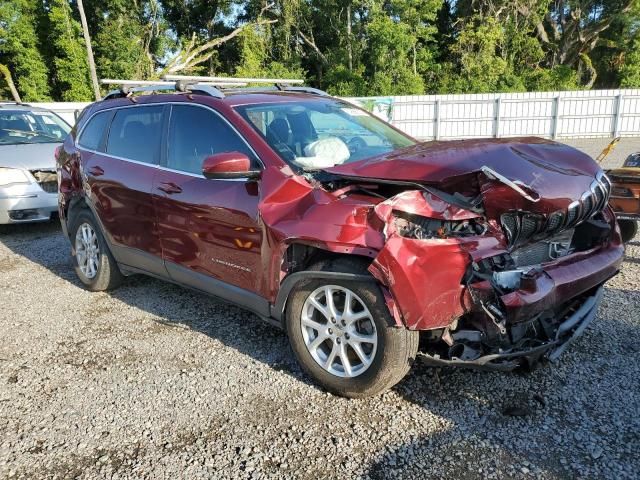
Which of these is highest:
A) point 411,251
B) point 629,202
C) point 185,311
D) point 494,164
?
point 494,164

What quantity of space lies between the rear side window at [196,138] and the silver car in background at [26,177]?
4.18 meters

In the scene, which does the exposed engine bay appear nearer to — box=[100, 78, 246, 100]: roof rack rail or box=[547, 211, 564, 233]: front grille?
box=[547, 211, 564, 233]: front grille

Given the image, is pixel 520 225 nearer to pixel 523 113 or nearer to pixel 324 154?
pixel 324 154

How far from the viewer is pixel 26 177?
7.28 metres

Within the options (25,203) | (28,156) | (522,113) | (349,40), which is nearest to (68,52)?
(349,40)

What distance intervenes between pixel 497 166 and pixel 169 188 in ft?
7.72

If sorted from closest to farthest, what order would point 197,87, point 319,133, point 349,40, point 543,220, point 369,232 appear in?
1. point 369,232
2. point 543,220
3. point 319,133
4. point 197,87
5. point 349,40

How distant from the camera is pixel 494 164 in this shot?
2910 millimetres

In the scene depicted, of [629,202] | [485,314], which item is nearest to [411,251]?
[485,314]

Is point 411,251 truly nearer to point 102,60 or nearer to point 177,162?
point 177,162

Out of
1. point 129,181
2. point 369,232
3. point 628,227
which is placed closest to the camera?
point 369,232

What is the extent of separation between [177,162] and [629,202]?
12.6 feet

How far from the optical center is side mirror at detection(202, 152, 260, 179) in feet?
10.6

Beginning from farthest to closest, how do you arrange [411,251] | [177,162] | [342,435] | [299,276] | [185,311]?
[185,311], [177,162], [299,276], [342,435], [411,251]
